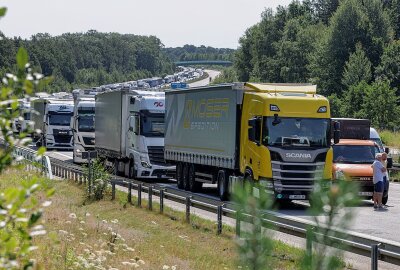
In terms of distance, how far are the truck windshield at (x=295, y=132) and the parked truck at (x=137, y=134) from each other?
10.7 metres

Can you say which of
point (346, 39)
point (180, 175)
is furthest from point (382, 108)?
point (180, 175)

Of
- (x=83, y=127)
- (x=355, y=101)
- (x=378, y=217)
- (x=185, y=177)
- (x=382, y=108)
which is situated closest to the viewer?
(x=378, y=217)

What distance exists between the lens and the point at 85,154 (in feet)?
93.9

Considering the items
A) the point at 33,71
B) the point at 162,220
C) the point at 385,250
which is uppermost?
the point at 33,71

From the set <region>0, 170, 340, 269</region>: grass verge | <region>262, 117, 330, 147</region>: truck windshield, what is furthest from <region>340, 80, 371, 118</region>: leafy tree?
<region>0, 170, 340, 269</region>: grass verge

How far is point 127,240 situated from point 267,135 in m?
7.97

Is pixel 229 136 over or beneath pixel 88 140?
over

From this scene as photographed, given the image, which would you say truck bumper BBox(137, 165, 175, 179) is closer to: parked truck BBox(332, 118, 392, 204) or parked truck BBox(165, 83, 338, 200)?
parked truck BBox(165, 83, 338, 200)

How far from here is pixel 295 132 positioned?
24.6 m

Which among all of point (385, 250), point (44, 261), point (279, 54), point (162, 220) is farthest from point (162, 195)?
point (279, 54)

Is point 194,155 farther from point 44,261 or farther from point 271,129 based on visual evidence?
point 44,261

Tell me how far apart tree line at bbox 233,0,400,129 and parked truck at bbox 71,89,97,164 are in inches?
1222

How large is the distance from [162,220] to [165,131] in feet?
40.6

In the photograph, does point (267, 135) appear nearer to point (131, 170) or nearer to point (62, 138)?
point (131, 170)
